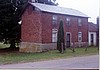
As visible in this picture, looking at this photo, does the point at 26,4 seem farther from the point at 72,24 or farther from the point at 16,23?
the point at 72,24

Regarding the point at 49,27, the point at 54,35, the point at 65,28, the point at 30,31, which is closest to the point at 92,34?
the point at 65,28

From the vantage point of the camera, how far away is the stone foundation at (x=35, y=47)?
22559mm

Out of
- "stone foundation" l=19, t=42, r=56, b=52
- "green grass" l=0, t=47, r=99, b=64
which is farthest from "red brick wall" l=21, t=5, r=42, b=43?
"green grass" l=0, t=47, r=99, b=64

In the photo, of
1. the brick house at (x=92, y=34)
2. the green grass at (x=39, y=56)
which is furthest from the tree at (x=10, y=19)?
the brick house at (x=92, y=34)

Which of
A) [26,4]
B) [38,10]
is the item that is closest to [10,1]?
[26,4]

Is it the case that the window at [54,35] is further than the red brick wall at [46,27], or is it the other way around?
the red brick wall at [46,27]

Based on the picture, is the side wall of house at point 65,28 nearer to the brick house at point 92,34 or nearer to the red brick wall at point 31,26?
the brick house at point 92,34

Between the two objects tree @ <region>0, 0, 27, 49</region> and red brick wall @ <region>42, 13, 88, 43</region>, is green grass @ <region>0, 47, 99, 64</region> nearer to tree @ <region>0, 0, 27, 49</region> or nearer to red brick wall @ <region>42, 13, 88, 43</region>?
red brick wall @ <region>42, 13, 88, 43</region>

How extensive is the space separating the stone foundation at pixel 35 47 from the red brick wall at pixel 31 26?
49 cm

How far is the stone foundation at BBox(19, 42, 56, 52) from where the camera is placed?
74.0 feet

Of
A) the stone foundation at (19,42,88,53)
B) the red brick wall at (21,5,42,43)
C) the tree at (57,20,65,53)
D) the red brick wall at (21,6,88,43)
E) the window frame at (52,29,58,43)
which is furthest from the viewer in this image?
the red brick wall at (21,5,42,43)

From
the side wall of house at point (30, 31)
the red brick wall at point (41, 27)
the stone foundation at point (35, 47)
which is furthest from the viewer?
the side wall of house at point (30, 31)

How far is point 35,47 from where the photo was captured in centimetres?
2489

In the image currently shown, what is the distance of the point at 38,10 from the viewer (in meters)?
25.4
